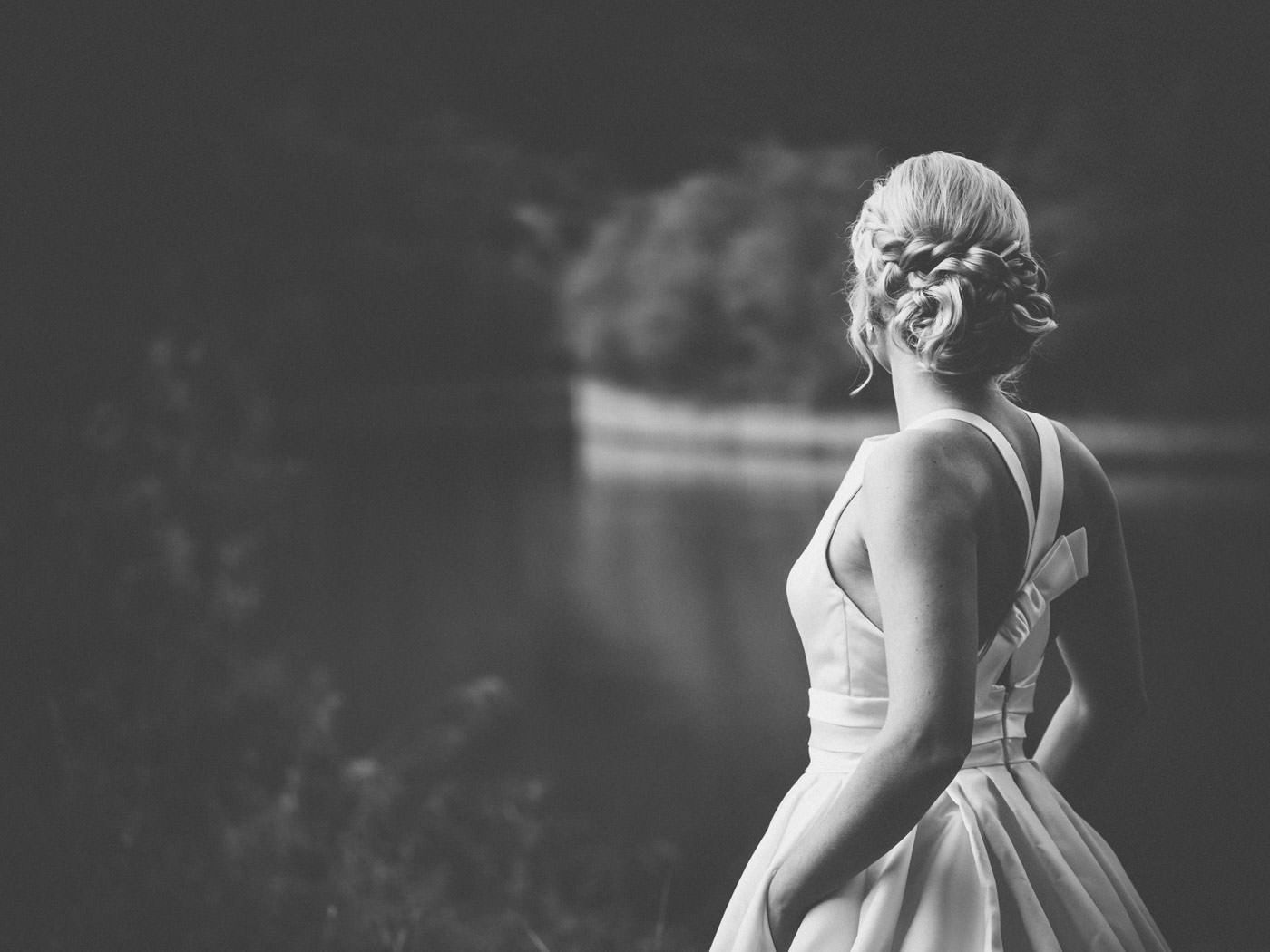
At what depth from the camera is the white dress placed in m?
0.80

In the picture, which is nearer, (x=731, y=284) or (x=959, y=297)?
(x=959, y=297)

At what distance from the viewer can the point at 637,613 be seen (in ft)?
9.12

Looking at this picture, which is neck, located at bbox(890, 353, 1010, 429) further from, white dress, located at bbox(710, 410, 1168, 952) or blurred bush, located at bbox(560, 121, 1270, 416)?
blurred bush, located at bbox(560, 121, 1270, 416)

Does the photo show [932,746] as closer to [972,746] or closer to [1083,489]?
[972,746]

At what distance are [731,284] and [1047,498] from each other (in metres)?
1.88

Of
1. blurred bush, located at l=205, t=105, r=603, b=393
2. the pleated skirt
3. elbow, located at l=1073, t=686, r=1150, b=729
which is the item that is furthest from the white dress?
blurred bush, located at l=205, t=105, r=603, b=393

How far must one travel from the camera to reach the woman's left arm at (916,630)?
74 centimetres

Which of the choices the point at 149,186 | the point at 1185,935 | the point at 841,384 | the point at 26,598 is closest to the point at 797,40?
the point at 841,384

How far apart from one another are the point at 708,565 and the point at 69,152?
183cm

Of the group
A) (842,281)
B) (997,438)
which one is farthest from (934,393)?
(842,281)

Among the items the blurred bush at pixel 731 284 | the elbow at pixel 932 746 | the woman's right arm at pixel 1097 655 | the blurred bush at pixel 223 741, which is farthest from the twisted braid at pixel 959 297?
the blurred bush at pixel 223 741

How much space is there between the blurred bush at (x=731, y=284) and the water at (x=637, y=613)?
0.68ft

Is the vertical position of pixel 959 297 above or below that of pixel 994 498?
above

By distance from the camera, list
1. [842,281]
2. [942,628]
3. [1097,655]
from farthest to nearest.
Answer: [842,281] < [1097,655] < [942,628]
